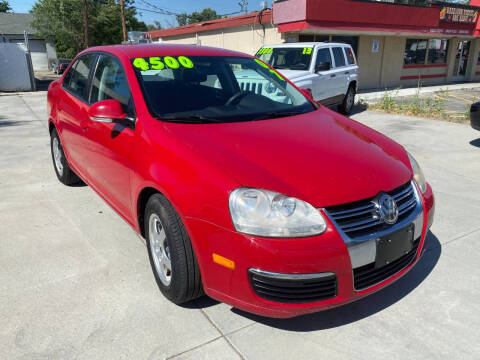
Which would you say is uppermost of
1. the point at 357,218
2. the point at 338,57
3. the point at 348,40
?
the point at 348,40

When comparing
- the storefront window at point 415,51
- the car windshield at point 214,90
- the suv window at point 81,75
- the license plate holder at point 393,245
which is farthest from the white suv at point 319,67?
the storefront window at point 415,51

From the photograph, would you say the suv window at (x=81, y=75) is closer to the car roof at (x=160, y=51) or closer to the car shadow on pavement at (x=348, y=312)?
the car roof at (x=160, y=51)

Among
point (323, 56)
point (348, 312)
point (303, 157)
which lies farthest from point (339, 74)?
point (348, 312)

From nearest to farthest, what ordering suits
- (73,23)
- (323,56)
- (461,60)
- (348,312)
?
(348,312) < (323,56) < (461,60) < (73,23)

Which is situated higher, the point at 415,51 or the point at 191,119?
the point at 415,51

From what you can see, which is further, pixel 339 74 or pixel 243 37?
pixel 243 37

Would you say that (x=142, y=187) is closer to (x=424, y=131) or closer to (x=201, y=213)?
(x=201, y=213)

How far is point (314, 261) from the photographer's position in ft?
6.40

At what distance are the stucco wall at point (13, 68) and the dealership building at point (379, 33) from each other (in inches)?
341

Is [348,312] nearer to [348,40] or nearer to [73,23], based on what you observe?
[348,40]

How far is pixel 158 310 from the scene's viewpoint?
2.51 m

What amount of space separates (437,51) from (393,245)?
73.3 feet

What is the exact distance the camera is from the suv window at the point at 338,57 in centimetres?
959

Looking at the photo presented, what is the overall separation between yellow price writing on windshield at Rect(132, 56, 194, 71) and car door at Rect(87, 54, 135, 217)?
15 centimetres
